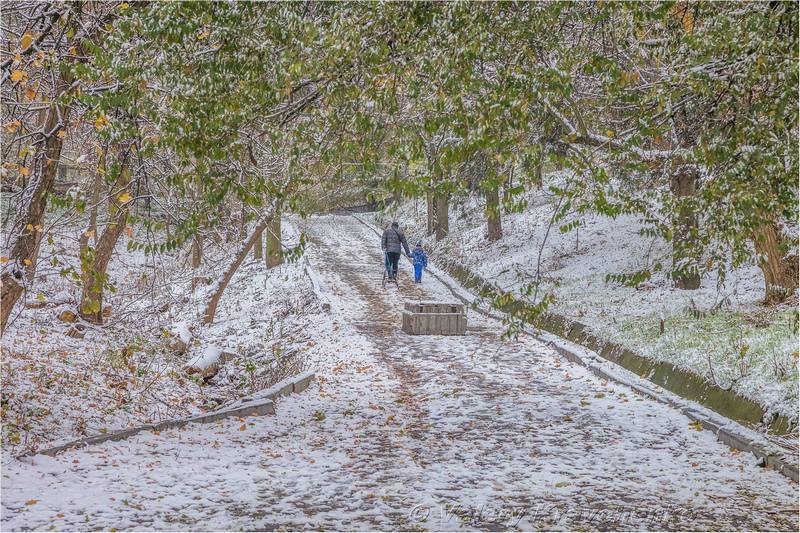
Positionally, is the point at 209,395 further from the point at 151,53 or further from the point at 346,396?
the point at 151,53

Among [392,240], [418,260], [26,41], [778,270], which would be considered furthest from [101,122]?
[418,260]

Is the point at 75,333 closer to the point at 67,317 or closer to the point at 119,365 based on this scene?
the point at 67,317

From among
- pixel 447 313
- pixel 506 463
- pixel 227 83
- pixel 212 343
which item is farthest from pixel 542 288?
pixel 227 83

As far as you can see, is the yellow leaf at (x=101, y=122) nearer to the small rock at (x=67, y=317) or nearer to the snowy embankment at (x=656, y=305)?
the snowy embankment at (x=656, y=305)

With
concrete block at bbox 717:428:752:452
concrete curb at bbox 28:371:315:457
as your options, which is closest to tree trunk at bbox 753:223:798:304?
concrete block at bbox 717:428:752:452

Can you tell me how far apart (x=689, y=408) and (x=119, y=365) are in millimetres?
8369

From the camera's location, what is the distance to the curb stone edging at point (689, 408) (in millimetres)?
Result: 7285

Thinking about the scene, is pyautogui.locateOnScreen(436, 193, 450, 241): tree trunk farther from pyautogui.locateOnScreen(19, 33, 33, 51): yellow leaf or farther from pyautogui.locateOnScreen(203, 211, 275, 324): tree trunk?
pyautogui.locateOnScreen(19, 33, 33, 51): yellow leaf

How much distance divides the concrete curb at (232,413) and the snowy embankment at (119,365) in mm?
272

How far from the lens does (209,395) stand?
11.9 m

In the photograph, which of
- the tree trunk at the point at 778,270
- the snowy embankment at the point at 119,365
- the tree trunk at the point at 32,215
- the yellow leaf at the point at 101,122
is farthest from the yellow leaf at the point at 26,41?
the tree trunk at the point at 778,270

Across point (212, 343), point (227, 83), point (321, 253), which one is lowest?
point (212, 343)

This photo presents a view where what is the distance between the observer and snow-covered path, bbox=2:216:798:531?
585 centimetres

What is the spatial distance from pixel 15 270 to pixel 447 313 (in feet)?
34.2
